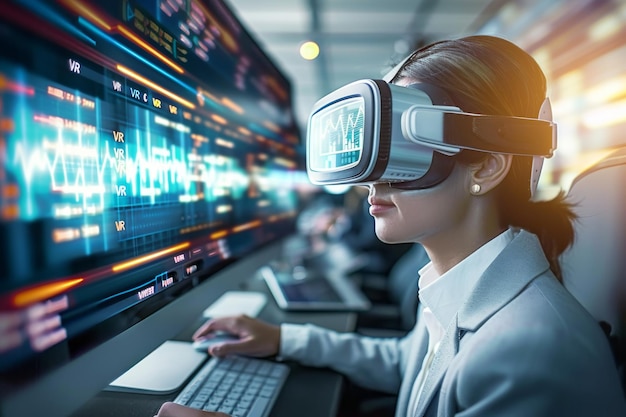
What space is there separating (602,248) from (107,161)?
75 cm

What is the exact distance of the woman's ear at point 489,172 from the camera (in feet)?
2.08

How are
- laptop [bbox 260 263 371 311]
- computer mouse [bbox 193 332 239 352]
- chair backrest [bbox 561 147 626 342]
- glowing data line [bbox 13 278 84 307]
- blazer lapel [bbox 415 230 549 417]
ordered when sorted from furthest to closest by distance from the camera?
laptop [bbox 260 263 371 311], computer mouse [bbox 193 332 239 352], chair backrest [bbox 561 147 626 342], blazer lapel [bbox 415 230 549 417], glowing data line [bbox 13 278 84 307]

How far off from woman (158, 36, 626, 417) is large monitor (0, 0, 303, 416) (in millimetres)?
247

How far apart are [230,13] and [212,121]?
0.25 m

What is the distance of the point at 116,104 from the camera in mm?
540

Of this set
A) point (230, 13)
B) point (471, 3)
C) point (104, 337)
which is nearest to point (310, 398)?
point (104, 337)

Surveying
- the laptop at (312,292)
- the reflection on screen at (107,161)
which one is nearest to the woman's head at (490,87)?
the reflection on screen at (107,161)

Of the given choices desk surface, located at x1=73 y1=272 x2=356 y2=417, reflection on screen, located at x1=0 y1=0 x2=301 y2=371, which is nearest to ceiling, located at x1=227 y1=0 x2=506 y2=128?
reflection on screen, located at x1=0 y1=0 x2=301 y2=371

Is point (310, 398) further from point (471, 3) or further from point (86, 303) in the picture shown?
point (471, 3)

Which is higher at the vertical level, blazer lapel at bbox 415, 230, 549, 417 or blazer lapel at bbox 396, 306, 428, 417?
blazer lapel at bbox 415, 230, 549, 417

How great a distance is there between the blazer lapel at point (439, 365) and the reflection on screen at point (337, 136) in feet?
0.88

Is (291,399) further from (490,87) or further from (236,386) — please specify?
(490,87)

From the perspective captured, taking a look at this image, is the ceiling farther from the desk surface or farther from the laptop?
the desk surface

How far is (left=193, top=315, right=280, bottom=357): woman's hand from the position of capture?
0.79 metres
